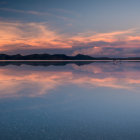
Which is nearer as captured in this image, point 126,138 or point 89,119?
point 126,138

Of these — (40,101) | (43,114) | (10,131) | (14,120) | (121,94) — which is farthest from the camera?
(121,94)

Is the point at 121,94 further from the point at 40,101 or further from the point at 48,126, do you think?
the point at 48,126

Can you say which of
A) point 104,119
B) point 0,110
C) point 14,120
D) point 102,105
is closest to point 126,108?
point 102,105

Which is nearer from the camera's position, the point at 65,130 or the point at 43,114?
the point at 65,130

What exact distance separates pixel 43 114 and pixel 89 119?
6.62 feet

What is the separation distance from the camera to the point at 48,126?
6.45m

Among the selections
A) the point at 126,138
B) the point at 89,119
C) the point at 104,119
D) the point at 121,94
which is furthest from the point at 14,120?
the point at 121,94

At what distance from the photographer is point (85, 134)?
5766 mm

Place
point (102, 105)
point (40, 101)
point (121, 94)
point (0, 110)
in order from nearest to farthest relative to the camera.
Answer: point (0, 110)
point (102, 105)
point (40, 101)
point (121, 94)

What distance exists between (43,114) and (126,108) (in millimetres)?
4014

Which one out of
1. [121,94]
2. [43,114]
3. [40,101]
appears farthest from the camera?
[121,94]

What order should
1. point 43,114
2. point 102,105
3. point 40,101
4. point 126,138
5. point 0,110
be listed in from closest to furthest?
point 126,138 → point 43,114 → point 0,110 → point 102,105 → point 40,101

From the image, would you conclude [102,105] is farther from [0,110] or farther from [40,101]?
[0,110]

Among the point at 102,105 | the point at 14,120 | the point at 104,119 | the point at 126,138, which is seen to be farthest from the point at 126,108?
the point at 14,120
